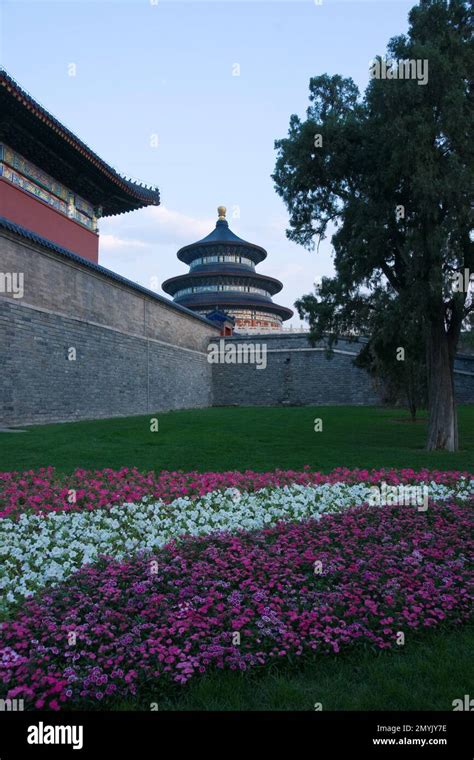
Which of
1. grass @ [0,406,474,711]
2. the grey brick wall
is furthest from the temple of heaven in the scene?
grass @ [0,406,474,711]

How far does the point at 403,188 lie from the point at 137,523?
10.1 meters

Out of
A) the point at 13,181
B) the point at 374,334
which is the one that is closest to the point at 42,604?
the point at 374,334

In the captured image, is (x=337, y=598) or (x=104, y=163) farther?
(x=104, y=163)

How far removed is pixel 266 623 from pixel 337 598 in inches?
25.6

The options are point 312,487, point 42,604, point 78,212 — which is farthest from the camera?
point 78,212

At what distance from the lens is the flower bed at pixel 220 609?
11.4 feet

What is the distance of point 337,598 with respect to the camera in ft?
14.3

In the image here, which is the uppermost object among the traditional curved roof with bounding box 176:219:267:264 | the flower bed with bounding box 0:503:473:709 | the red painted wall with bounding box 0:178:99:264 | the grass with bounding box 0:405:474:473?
the traditional curved roof with bounding box 176:219:267:264

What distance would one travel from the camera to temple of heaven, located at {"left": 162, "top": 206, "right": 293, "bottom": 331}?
42969 mm

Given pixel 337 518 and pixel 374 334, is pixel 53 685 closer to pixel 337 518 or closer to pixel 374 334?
pixel 337 518

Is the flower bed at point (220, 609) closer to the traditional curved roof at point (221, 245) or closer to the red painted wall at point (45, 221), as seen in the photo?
the red painted wall at point (45, 221)

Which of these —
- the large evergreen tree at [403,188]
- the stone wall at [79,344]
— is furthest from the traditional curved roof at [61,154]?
the large evergreen tree at [403,188]

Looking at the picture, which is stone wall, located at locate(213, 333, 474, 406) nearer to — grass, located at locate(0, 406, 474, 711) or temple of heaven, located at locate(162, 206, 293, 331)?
temple of heaven, located at locate(162, 206, 293, 331)

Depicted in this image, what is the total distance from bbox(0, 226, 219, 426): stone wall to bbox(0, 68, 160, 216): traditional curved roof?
148 inches
